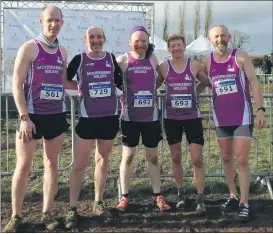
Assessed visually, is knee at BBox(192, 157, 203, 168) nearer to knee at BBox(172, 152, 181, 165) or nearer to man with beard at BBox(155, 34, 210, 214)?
man with beard at BBox(155, 34, 210, 214)

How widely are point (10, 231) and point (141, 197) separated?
1.72m

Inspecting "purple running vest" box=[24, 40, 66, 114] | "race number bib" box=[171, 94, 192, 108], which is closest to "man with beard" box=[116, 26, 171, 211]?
"race number bib" box=[171, 94, 192, 108]

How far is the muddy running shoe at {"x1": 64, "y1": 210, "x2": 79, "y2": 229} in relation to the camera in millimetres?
4121

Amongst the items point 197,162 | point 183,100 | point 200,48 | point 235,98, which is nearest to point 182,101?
point 183,100

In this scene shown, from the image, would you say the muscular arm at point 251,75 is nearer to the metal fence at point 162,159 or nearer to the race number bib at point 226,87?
the race number bib at point 226,87

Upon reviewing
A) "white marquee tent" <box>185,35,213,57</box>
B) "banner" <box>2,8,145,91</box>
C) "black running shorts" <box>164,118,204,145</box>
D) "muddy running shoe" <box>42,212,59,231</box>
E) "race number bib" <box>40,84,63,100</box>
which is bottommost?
"muddy running shoe" <box>42,212,59,231</box>

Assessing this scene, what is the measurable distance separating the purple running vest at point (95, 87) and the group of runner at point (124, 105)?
10 mm

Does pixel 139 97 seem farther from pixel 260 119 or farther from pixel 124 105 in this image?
pixel 260 119

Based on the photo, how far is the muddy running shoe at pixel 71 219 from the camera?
4121 mm

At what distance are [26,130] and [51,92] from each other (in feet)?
1.46

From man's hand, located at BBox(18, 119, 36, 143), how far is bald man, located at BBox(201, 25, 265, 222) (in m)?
1.90

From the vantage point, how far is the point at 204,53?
17.9m

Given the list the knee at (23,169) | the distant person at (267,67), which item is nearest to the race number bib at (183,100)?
the knee at (23,169)

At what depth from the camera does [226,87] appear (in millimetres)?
4293
